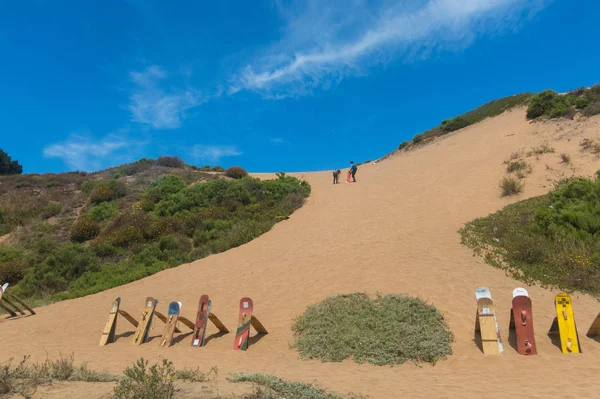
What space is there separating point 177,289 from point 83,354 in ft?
15.7

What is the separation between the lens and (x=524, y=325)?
7383 millimetres

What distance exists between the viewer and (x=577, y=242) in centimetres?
1139

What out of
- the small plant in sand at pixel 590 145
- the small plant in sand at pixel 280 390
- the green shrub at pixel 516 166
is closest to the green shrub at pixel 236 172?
the green shrub at pixel 516 166

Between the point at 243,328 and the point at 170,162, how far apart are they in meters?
30.3

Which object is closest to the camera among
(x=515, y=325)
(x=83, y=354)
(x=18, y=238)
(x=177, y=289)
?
(x=515, y=325)

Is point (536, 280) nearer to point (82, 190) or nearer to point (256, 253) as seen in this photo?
point (256, 253)

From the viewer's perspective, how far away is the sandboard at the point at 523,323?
7173 mm

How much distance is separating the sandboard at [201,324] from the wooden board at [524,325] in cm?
642

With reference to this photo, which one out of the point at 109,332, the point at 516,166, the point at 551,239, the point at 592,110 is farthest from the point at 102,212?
the point at 592,110

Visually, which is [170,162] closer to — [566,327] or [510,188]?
[510,188]

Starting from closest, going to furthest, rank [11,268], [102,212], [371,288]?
[371,288], [11,268], [102,212]

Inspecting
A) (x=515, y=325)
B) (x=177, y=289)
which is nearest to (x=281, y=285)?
(x=177, y=289)

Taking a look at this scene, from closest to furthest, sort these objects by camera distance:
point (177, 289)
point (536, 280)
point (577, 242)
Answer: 1. point (536, 280)
2. point (577, 242)
3. point (177, 289)

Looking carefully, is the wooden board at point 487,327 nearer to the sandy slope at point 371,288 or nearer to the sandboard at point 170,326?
the sandy slope at point 371,288
